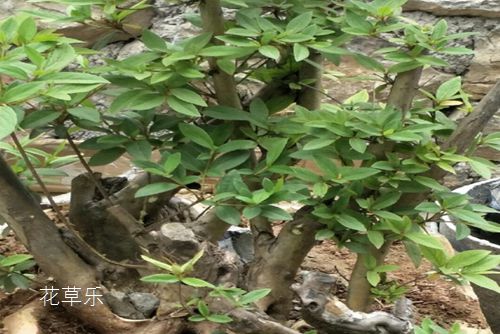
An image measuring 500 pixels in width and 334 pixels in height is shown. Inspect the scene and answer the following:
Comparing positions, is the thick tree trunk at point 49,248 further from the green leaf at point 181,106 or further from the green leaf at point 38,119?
the green leaf at point 181,106

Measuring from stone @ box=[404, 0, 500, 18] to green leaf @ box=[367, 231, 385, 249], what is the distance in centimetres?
167

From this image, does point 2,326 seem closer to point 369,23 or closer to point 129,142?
point 129,142

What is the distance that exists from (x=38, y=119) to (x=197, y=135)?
15 centimetres

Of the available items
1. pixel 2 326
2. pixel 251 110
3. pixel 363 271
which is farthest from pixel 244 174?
pixel 2 326

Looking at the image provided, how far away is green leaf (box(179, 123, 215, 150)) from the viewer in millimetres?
723

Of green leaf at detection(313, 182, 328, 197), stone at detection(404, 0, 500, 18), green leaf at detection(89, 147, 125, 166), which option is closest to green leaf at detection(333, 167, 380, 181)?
green leaf at detection(313, 182, 328, 197)

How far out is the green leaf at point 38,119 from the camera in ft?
2.29

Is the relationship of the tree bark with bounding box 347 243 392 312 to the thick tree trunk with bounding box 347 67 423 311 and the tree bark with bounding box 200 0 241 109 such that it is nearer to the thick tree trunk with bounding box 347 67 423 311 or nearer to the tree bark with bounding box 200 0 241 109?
the thick tree trunk with bounding box 347 67 423 311

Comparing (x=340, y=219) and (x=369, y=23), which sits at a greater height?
(x=369, y=23)

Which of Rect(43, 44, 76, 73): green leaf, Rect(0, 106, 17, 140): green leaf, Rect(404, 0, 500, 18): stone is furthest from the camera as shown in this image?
Rect(404, 0, 500, 18): stone

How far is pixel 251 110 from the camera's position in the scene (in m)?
0.78

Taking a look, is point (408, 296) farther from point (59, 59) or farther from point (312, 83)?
point (59, 59)

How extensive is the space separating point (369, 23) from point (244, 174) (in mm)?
191

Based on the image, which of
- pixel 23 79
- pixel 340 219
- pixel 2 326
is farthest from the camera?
pixel 2 326
